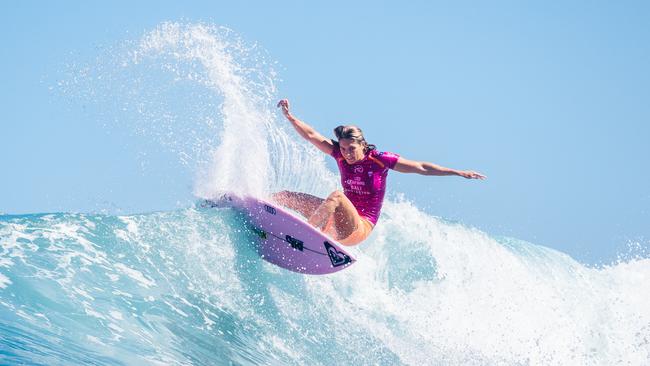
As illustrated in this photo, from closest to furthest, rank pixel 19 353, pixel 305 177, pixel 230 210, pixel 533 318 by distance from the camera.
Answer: pixel 19 353, pixel 230 210, pixel 305 177, pixel 533 318

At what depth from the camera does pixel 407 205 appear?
45.1 feet

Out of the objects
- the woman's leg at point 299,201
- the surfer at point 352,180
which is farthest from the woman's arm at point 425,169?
the woman's leg at point 299,201

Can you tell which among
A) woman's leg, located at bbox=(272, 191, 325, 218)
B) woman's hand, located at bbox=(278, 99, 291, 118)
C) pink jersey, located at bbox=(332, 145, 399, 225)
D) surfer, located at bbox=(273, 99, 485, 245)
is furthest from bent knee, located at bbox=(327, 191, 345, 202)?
woman's hand, located at bbox=(278, 99, 291, 118)

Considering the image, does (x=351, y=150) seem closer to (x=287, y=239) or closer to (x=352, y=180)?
(x=352, y=180)

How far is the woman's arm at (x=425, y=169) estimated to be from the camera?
22.0 feet

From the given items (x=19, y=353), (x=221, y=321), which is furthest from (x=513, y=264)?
(x=19, y=353)

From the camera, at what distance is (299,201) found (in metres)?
7.48

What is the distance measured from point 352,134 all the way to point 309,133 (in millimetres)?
684

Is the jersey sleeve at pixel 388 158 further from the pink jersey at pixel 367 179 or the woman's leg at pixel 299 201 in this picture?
the woman's leg at pixel 299 201

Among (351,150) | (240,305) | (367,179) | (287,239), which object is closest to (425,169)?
(367,179)

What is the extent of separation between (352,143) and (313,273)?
5.58 feet

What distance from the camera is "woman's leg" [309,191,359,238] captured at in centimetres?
665

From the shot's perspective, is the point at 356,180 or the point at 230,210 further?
the point at 230,210

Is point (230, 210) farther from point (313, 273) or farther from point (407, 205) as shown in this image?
point (407, 205)
